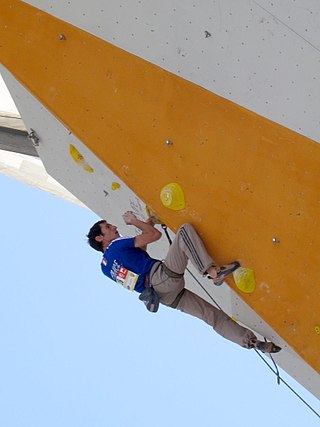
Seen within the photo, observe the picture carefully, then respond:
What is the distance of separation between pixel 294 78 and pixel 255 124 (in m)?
0.37

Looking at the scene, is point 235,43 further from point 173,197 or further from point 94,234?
point 94,234

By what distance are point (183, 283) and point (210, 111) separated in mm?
1076

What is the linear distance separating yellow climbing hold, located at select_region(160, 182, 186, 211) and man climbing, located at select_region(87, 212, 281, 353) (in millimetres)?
141

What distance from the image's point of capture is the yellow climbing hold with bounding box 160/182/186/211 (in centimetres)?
475

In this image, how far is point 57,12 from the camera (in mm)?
4832

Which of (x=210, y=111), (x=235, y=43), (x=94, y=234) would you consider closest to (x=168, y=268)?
(x=94, y=234)

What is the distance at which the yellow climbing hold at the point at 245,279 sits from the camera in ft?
15.3

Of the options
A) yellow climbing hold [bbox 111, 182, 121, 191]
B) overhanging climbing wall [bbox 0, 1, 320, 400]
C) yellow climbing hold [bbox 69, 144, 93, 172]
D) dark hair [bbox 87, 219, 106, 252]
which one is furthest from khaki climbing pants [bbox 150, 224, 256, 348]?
yellow climbing hold [bbox 69, 144, 93, 172]

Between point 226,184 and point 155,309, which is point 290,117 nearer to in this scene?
point 226,184

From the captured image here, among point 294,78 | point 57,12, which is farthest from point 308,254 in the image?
point 57,12

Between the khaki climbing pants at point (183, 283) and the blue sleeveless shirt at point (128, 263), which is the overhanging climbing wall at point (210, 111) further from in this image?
the blue sleeveless shirt at point (128, 263)

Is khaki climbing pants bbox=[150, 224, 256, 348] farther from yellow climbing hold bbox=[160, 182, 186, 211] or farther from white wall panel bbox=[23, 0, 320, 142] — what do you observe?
white wall panel bbox=[23, 0, 320, 142]

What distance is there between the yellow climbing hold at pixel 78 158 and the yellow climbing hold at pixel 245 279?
1.22 metres

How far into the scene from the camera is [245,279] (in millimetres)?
4691
